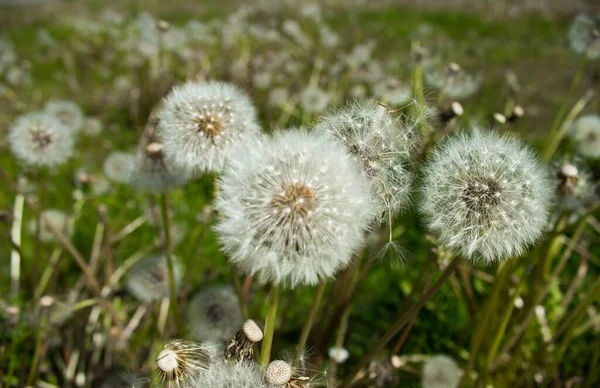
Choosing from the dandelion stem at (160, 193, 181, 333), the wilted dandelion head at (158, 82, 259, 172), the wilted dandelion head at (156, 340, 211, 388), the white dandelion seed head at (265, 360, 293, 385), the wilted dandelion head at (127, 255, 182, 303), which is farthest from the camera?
the wilted dandelion head at (127, 255, 182, 303)

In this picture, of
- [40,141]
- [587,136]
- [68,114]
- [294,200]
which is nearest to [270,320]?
[294,200]

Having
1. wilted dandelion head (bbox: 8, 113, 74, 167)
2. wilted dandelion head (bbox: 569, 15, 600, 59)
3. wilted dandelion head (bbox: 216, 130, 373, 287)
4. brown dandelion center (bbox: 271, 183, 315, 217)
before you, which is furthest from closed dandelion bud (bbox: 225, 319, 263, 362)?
wilted dandelion head (bbox: 569, 15, 600, 59)

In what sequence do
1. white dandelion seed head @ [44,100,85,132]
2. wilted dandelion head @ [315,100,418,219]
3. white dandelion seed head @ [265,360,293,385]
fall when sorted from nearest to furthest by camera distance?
white dandelion seed head @ [265,360,293,385], wilted dandelion head @ [315,100,418,219], white dandelion seed head @ [44,100,85,132]

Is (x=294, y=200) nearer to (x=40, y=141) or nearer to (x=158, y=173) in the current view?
(x=158, y=173)

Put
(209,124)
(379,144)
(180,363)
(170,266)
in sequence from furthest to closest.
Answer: (170,266), (209,124), (379,144), (180,363)

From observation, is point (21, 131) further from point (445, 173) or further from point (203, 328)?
point (445, 173)

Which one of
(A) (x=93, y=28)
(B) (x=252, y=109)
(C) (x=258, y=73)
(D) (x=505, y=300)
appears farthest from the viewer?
(A) (x=93, y=28)

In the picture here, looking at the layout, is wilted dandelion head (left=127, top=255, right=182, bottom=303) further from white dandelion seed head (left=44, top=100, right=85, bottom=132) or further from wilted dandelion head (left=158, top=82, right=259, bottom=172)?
white dandelion seed head (left=44, top=100, right=85, bottom=132)

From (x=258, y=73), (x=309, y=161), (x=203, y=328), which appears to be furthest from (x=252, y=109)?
(x=258, y=73)
